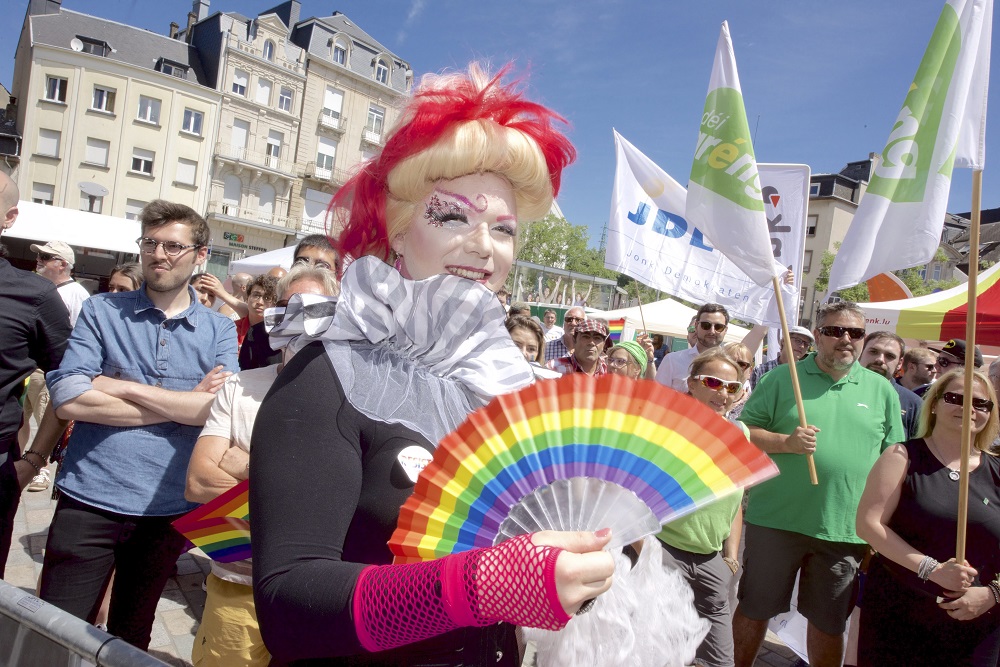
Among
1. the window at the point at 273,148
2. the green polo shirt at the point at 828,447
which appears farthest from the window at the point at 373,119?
the green polo shirt at the point at 828,447

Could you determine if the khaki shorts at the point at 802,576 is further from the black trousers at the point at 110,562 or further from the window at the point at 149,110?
the window at the point at 149,110

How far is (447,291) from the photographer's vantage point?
4.03ft

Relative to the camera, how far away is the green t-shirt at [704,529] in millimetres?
2949

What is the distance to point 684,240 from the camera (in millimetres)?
5078

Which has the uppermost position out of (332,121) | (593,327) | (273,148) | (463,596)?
(332,121)

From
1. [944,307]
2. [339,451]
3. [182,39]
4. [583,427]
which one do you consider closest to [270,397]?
[339,451]

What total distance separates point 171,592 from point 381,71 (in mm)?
33374

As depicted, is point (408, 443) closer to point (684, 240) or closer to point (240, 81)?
point (684, 240)

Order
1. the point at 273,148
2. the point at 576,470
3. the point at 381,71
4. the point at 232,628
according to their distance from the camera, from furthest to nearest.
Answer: the point at 381,71
the point at 273,148
the point at 232,628
the point at 576,470

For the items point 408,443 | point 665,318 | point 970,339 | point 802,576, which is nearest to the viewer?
point 408,443

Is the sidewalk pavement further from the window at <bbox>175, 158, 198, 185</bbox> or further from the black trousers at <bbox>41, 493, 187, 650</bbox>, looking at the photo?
the window at <bbox>175, 158, 198, 185</bbox>

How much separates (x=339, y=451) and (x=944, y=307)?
318 inches

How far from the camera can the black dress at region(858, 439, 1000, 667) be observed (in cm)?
260

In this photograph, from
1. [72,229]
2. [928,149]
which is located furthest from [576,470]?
[72,229]
